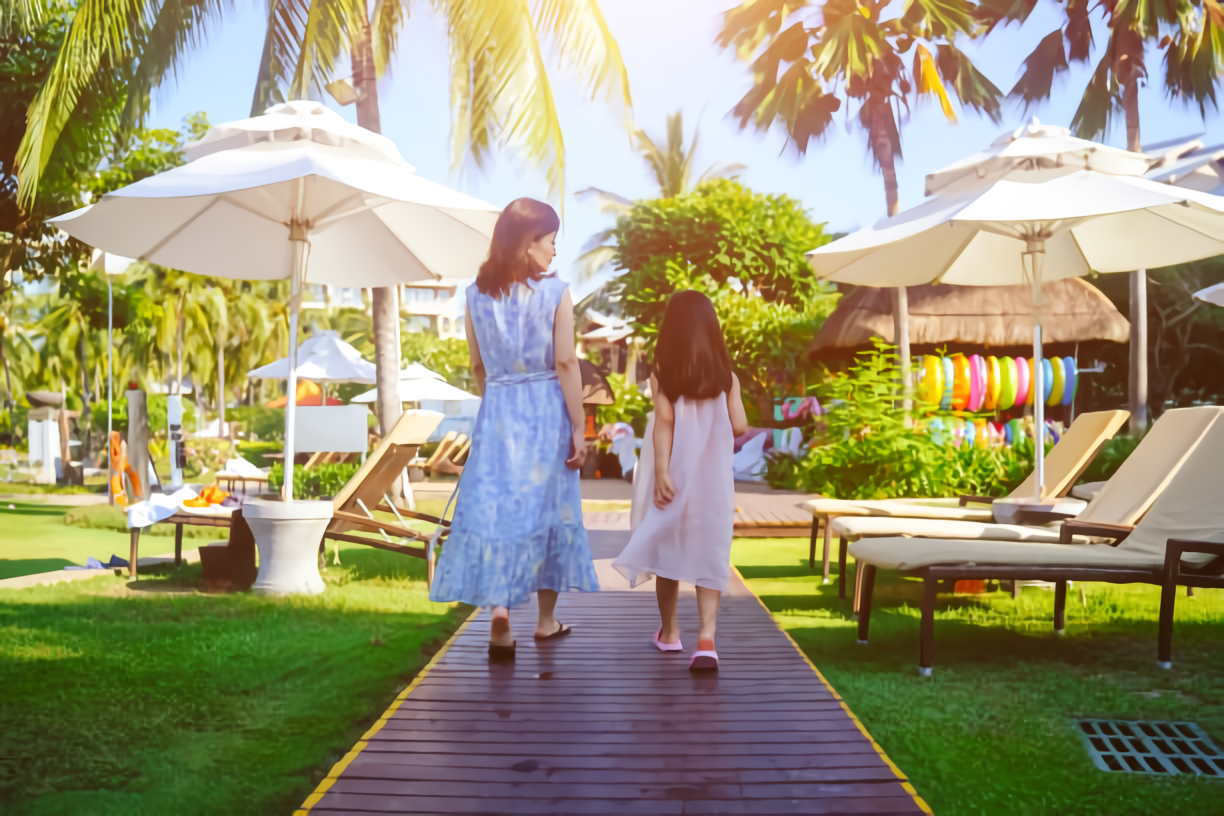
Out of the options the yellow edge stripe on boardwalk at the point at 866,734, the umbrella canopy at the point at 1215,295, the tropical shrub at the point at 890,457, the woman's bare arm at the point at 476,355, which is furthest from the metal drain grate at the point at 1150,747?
the tropical shrub at the point at 890,457

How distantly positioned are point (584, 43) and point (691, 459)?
761 cm

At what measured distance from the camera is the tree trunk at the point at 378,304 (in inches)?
475

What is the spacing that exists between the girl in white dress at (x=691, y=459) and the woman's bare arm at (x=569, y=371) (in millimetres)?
330

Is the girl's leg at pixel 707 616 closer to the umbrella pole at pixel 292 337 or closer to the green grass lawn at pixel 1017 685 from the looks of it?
the green grass lawn at pixel 1017 685

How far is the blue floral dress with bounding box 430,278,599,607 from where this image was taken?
14.3 feet

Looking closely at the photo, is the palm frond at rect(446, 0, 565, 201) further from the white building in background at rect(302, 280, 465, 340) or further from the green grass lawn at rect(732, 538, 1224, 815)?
the white building in background at rect(302, 280, 465, 340)

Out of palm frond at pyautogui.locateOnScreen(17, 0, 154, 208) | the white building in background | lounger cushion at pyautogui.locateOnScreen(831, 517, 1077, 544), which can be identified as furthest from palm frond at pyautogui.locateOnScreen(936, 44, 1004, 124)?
the white building in background

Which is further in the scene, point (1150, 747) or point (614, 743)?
point (1150, 747)

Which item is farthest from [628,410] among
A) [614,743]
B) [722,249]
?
[614,743]

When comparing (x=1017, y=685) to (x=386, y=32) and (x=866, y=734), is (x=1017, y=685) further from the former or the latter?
(x=386, y=32)

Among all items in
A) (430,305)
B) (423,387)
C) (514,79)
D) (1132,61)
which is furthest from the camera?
(430,305)

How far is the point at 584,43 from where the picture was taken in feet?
35.6

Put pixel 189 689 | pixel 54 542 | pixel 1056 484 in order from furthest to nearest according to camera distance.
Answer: pixel 54 542
pixel 1056 484
pixel 189 689

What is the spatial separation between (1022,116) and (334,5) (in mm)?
14283
